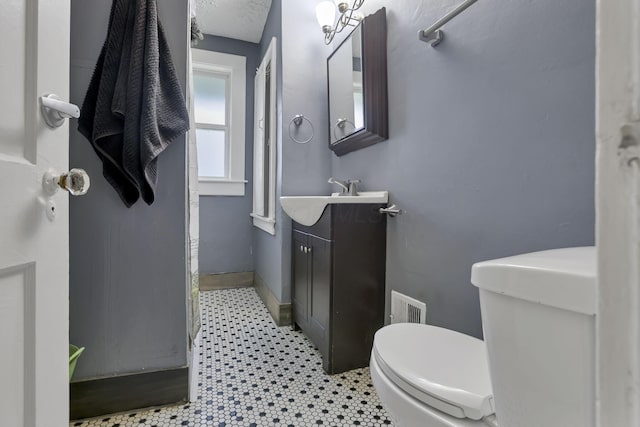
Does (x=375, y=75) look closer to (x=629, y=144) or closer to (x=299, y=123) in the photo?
(x=299, y=123)

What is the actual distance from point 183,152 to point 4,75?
2.58ft

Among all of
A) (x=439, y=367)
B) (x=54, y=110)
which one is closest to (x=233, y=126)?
(x=54, y=110)

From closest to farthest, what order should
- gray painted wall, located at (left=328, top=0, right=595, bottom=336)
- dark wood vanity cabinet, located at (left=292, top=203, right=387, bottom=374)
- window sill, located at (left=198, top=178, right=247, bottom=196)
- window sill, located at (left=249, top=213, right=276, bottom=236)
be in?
1. gray painted wall, located at (left=328, top=0, right=595, bottom=336)
2. dark wood vanity cabinet, located at (left=292, top=203, right=387, bottom=374)
3. window sill, located at (left=249, top=213, right=276, bottom=236)
4. window sill, located at (left=198, top=178, right=247, bottom=196)

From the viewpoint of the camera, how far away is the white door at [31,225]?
0.49 m

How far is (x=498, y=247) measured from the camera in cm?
102

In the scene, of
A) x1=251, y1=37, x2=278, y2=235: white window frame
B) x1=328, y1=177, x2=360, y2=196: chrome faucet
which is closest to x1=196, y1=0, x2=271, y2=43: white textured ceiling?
x1=251, y1=37, x2=278, y2=235: white window frame

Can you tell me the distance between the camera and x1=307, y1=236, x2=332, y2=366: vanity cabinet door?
59.3 inches

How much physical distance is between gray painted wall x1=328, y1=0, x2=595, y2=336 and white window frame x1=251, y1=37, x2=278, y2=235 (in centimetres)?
95

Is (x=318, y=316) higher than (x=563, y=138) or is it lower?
lower

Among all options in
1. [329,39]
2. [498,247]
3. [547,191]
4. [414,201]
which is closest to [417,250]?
[414,201]

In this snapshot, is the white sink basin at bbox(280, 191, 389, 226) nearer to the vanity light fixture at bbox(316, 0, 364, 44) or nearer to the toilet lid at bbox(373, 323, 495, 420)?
the toilet lid at bbox(373, 323, 495, 420)

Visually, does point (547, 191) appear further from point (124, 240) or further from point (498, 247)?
point (124, 240)

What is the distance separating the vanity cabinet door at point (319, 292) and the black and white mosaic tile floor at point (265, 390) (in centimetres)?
13

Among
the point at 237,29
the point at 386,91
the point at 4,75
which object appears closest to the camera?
the point at 4,75
